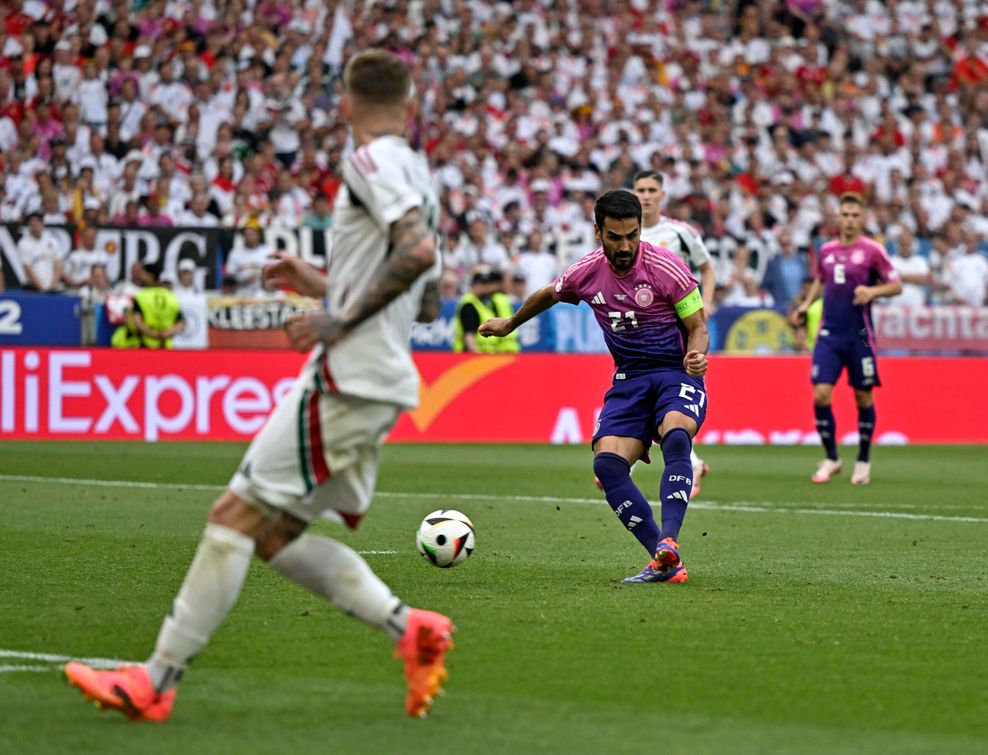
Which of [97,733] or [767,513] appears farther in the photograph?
[767,513]

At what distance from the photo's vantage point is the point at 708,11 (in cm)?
3125

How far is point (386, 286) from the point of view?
5250mm

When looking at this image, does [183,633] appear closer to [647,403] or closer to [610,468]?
[610,468]

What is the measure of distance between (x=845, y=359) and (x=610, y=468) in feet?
25.8

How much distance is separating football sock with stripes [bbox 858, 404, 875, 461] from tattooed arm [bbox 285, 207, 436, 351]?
37.6 feet

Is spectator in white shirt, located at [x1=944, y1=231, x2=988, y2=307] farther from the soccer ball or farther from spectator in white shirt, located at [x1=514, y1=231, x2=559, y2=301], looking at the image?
the soccer ball

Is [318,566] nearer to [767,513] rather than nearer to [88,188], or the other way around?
[767,513]

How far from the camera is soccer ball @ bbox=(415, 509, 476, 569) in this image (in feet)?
29.3

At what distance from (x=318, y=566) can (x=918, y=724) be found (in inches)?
73.7

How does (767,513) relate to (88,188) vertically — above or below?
below

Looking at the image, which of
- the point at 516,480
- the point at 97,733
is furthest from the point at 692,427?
the point at 516,480

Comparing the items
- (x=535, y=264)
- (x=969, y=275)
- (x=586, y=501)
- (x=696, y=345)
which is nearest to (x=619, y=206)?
(x=696, y=345)

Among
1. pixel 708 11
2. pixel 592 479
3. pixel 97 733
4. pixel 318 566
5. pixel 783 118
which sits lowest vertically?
pixel 592 479

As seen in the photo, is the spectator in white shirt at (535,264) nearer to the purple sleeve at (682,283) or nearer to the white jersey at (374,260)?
the purple sleeve at (682,283)
